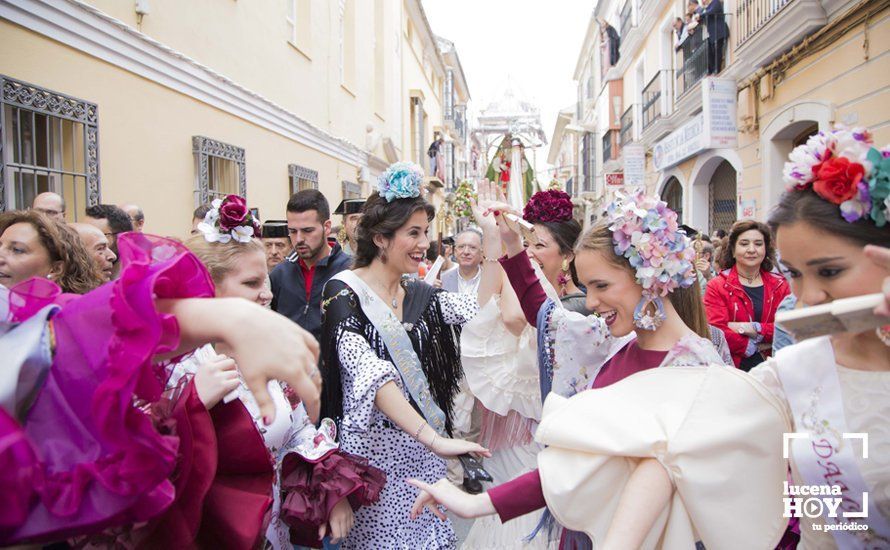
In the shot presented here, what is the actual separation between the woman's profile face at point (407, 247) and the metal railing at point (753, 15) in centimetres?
782

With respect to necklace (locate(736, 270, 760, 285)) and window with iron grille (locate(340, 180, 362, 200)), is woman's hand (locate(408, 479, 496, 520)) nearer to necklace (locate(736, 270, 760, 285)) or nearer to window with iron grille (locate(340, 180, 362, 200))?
necklace (locate(736, 270, 760, 285))

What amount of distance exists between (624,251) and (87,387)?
1598 mm

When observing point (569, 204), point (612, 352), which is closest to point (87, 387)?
point (612, 352)

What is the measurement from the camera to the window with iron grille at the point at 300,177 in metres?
9.88

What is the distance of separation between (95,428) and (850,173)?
5.56 ft

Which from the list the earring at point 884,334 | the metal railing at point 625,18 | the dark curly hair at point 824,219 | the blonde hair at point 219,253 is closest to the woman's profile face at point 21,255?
the blonde hair at point 219,253

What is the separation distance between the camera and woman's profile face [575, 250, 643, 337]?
2.02 m

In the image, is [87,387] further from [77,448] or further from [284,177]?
[284,177]

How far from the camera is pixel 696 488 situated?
55.9 inches

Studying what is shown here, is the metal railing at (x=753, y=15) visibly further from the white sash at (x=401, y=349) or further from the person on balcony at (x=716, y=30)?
the white sash at (x=401, y=349)

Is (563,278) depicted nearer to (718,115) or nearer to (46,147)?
(46,147)

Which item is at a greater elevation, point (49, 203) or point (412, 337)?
point (49, 203)

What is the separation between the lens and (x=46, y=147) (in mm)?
4520

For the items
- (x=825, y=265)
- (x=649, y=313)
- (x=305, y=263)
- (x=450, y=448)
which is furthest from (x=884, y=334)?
(x=305, y=263)
